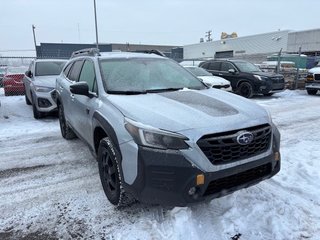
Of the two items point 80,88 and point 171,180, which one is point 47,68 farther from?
point 171,180

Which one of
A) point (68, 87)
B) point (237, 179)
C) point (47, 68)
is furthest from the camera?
point (47, 68)

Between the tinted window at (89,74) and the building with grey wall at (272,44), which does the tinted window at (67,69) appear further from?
the building with grey wall at (272,44)

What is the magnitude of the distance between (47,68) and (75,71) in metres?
4.71

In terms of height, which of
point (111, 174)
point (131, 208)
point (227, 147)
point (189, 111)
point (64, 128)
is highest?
point (189, 111)

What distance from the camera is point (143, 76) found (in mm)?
3920

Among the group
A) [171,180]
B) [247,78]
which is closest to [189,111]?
[171,180]

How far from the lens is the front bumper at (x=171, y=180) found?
251 cm

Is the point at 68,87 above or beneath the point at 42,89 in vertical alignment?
above

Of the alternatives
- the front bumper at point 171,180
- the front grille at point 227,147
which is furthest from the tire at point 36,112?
the front grille at point 227,147

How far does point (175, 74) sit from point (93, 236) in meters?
2.48

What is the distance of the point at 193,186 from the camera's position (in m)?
2.54

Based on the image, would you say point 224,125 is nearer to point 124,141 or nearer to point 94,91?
point 124,141

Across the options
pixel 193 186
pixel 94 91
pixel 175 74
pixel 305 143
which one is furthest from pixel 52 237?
pixel 305 143

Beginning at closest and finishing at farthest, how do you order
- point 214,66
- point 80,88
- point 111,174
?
1. point 111,174
2. point 80,88
3. point 214,66
